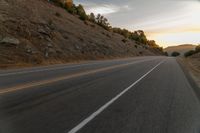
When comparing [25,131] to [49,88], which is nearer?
[25,131]

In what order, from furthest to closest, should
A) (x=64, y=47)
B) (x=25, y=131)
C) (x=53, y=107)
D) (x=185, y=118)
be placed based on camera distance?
(x=64, y=47) → (x=53, y=107) → (x=185, y=118) → (x=25, y=131)

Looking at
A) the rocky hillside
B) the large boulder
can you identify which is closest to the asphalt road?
the rocky hillside

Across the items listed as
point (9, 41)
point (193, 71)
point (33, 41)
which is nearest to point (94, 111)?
point (193, 71)

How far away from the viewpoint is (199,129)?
21.7ft

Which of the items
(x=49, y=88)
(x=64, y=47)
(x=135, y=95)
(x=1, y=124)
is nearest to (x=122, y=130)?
(x=1, y=124)

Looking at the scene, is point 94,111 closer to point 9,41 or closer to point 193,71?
point 193,71

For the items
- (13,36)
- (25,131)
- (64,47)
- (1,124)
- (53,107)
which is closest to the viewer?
(25,131)

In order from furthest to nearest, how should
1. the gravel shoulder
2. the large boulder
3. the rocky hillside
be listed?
the large boulder
the rocky hillside
the gravel shoulder

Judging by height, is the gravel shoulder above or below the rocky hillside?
below

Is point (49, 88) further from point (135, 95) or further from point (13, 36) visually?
point (13, 36)

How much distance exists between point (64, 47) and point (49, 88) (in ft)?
92.8

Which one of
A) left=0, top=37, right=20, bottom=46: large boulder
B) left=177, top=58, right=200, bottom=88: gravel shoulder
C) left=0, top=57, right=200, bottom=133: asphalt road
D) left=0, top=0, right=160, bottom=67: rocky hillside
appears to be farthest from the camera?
left=0, top=37, right=20, bottom=46: large boulder

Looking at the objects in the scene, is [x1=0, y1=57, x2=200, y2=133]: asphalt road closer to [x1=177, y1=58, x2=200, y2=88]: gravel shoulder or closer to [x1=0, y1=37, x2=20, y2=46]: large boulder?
[x1=177, y1=58, x2=200, y2=88]: gravel shoulder

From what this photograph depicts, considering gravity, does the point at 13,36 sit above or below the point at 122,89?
above
